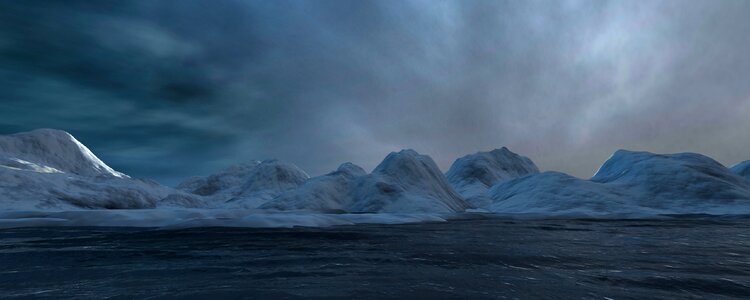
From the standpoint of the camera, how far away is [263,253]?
359 inches

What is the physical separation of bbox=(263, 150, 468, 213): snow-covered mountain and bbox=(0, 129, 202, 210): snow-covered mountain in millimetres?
29418

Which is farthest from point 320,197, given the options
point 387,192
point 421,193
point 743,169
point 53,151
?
point 743,169

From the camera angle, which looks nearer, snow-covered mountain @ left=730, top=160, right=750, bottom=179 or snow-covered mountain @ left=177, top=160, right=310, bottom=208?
snow-covered mountain @ left=730, top=160, right=750, bottom=179

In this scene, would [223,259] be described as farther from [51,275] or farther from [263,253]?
[51,275]

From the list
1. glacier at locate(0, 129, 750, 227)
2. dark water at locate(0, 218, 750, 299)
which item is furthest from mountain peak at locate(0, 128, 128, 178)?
dark water at locate(0, 218, 750, 299)

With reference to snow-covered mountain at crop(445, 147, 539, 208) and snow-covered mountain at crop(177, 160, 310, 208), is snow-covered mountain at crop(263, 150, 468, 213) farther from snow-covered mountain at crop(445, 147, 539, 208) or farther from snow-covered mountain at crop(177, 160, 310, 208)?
snow-covered mountain at crop(445, 147, 539, 208)

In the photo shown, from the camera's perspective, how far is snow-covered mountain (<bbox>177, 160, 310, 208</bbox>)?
8321 cm

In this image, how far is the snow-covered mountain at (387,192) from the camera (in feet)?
133

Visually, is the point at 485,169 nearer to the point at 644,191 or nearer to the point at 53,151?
the point at 644,191

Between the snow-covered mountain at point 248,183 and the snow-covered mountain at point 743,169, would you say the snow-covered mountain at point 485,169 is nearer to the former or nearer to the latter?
the snow-covered mountain at point 248,183

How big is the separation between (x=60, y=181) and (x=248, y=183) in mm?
50306

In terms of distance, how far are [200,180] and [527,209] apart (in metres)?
127

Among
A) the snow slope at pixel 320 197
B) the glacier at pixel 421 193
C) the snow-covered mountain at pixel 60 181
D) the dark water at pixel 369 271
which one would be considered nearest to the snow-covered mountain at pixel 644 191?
the glacier at pixel 421 193

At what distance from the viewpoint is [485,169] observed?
112 m
